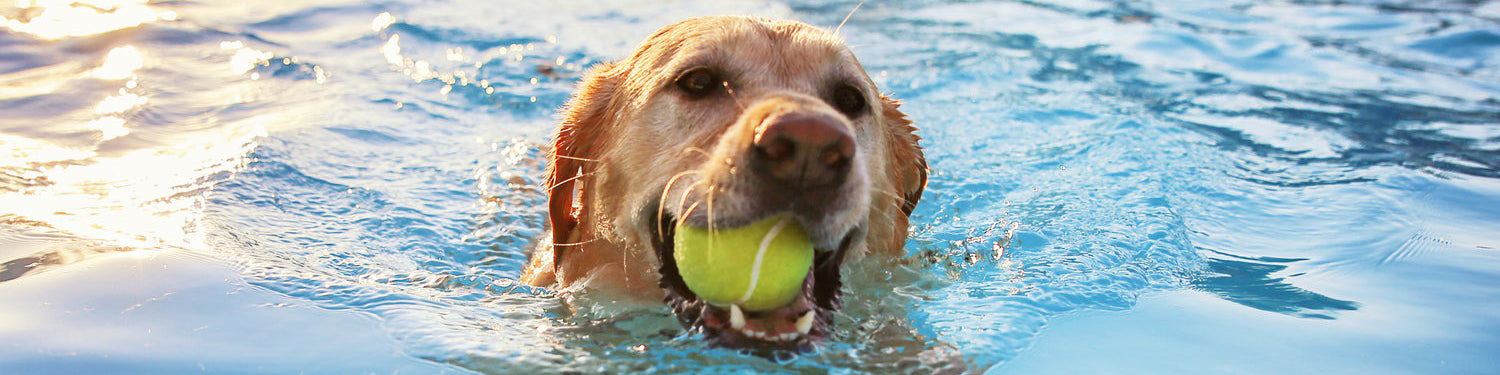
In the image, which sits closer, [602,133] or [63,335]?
[63,335]

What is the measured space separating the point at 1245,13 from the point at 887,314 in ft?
27.8

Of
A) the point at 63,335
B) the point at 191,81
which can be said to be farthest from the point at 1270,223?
the point at 191,81

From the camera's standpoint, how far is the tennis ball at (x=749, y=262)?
2756 mm

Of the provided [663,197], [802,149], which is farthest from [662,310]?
[802,149]

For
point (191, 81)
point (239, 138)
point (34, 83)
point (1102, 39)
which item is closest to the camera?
point (239, 138)

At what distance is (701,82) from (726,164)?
76 cm

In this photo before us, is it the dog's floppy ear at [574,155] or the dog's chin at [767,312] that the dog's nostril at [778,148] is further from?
the dog's floppy ear at [574,155]

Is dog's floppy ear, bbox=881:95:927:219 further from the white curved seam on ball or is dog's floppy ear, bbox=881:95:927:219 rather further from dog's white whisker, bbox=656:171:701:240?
the white curved seam on ball

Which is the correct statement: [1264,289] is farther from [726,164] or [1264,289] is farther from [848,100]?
[726,164]

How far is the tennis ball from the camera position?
2756mm

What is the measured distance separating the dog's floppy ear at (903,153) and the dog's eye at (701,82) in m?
0.71

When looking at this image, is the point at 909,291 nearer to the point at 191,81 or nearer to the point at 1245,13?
the point at 191,81

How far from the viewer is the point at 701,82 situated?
137 inches

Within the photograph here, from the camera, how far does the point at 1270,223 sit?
16.5 ft
